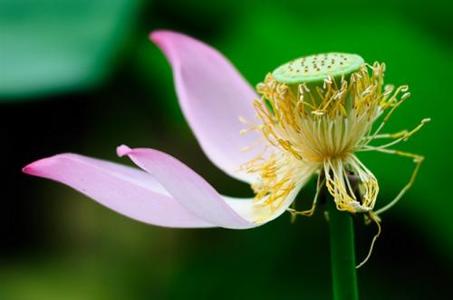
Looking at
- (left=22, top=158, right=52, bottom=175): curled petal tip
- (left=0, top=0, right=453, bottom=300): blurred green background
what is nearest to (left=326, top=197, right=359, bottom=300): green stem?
(left=22, top=158, right=52, bottom=175): curled petal tip

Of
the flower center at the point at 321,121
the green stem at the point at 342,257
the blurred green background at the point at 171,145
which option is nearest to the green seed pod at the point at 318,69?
the flower center at the point at 321,121

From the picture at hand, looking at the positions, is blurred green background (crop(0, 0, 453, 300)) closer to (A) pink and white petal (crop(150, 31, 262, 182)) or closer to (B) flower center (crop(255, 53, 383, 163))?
(A) pink and white petal (crop(150, 31, 262, 182))

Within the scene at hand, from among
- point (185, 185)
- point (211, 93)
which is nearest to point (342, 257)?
point (185, 185)

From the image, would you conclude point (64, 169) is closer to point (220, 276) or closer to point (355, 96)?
point (355, 96)

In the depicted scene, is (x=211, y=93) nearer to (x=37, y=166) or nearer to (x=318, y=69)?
(x=318, y=69)

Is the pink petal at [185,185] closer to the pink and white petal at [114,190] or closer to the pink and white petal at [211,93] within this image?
the pink and white petal at [114,190]

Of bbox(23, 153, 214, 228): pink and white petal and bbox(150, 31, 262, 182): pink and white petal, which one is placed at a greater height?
bbox(150, 31, 262, 182): pink and white petal
